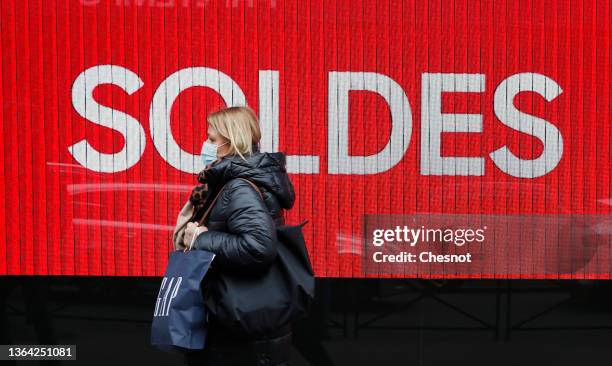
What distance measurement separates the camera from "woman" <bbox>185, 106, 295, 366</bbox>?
111 inches

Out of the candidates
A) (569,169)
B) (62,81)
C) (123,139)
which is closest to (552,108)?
(569,169)

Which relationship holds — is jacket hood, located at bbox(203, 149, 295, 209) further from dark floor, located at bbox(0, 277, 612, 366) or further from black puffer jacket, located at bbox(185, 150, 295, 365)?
dark floor, located at bbox(0, 277, 612, 366)

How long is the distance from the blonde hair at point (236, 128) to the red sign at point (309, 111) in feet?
6.17

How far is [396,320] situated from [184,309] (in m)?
2.36

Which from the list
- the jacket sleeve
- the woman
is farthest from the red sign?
the jacket sleeve

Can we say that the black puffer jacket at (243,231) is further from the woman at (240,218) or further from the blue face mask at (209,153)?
the blue face mask at (209,153)

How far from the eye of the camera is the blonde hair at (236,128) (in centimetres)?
297

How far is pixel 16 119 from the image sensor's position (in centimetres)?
492

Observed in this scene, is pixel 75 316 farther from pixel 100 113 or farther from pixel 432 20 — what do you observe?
pixel 432 20

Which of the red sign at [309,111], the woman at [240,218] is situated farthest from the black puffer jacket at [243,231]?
the red sign at [309,111]

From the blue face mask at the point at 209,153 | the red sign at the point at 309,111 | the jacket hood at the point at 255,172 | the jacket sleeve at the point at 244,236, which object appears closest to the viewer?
the jacket sleeve at the point at 244,236

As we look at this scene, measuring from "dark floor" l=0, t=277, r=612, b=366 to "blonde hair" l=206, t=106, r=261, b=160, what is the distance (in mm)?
2105

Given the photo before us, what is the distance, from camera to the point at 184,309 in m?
2.85

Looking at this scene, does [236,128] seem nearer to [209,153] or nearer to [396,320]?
[209,153]
